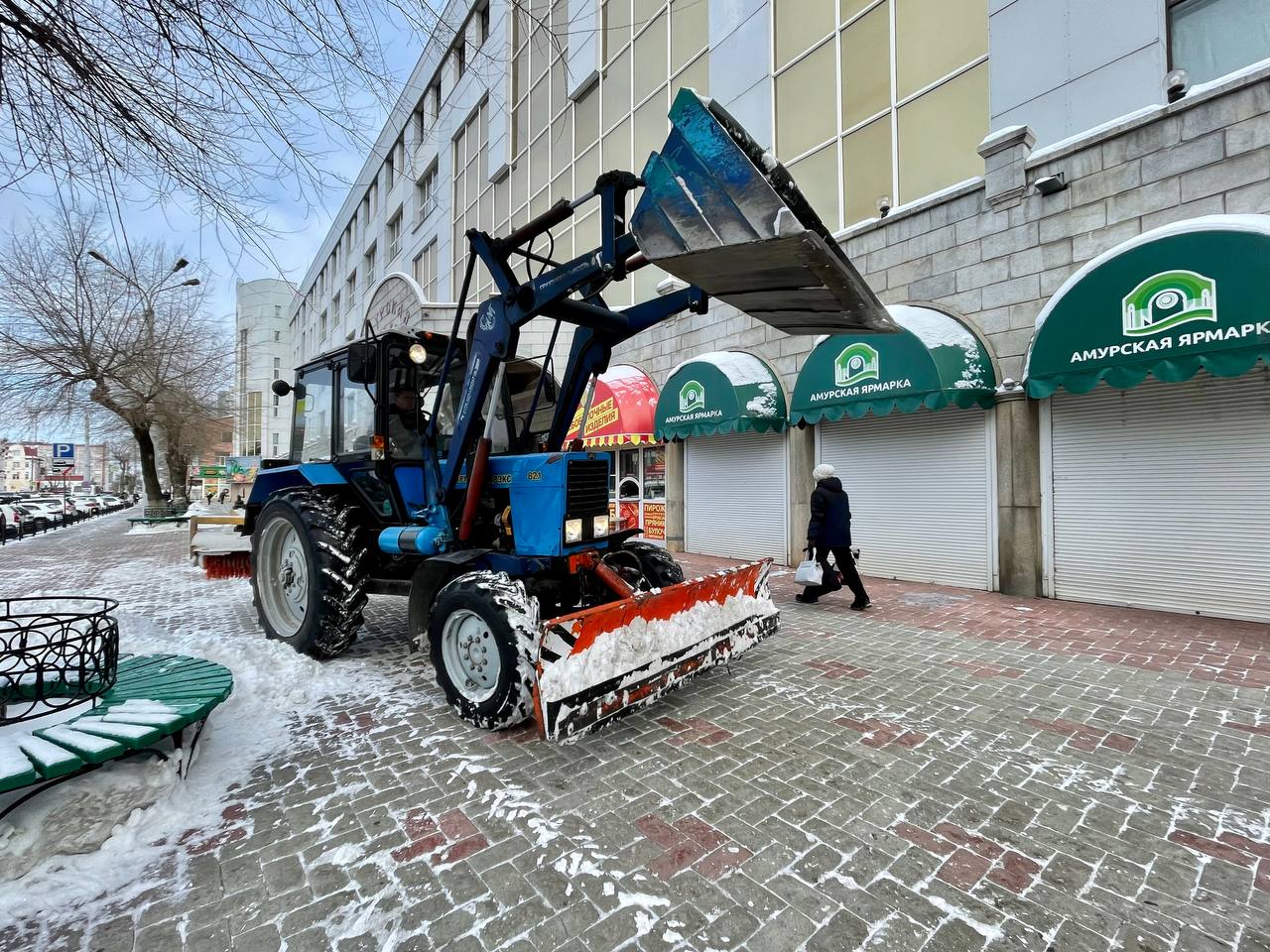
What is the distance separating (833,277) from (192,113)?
3418 mm

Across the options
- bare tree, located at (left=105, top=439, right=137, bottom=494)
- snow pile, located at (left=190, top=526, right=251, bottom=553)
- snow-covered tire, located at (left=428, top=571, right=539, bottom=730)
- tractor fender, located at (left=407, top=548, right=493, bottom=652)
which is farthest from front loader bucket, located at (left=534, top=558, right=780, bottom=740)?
bare tree, located at (left=105, top=439, right=137, bottom=494)

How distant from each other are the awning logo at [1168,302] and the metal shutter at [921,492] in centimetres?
220

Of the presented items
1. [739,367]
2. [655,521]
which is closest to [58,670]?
[739,367]

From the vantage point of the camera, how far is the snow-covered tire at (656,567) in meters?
5.02

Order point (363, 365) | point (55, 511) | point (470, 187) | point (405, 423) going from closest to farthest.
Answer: point (363, 365), point (405, 423), point (470, 187), point (55, 511)

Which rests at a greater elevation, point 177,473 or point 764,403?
point 764,403

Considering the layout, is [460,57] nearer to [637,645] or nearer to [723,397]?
[637,645]

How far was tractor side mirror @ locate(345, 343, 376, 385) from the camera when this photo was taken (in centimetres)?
475

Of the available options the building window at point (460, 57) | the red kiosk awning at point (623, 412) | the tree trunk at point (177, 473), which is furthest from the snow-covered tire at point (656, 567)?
the tree trunk at point (177, 473)

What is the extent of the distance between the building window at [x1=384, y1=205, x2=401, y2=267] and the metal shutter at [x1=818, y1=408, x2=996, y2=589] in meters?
27.4

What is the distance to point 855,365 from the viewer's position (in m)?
8.25

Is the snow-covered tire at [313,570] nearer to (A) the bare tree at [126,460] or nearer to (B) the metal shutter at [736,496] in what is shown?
(B) the metal shutter at [736,496]

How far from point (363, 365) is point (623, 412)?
7595 millimetres

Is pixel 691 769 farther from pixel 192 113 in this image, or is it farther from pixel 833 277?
pixel 192 113
